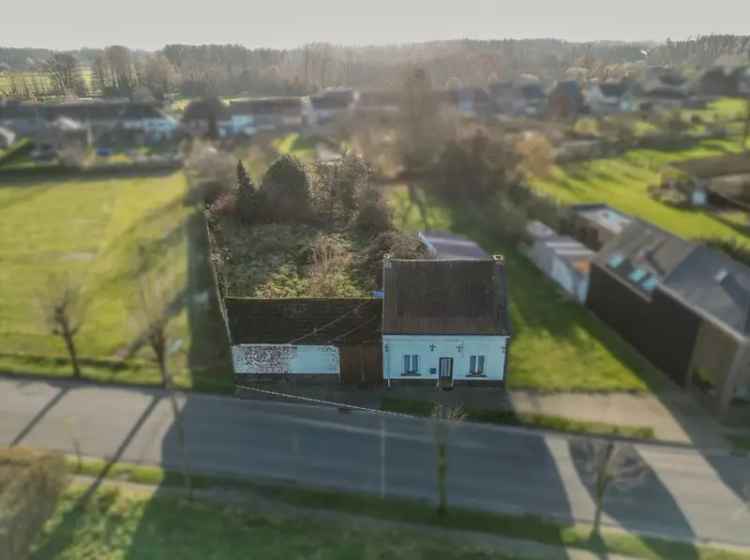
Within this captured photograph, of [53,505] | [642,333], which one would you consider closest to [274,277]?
[53,505]

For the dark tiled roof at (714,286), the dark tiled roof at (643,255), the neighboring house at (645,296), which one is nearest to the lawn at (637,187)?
Result: the dark tiled roof at (643,255)

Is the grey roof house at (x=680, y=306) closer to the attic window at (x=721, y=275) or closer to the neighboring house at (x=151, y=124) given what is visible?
the attic window at (x=721, y=275)

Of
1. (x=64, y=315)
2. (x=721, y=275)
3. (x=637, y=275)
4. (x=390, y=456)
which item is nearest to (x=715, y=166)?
(x=637, y=275)

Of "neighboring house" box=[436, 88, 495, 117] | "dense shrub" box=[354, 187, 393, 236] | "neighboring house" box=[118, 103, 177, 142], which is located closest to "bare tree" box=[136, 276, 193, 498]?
"dense shrub" box=[354, 187, 393, 236]

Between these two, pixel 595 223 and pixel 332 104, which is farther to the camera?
pixel 332 104

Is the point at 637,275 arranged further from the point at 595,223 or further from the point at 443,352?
the point at 443,352

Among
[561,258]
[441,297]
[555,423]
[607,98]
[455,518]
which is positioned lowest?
[455,518]

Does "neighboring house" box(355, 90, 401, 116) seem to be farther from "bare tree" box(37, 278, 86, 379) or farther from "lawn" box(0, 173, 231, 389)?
"bare tree" box(37, 278, 86, 379)
